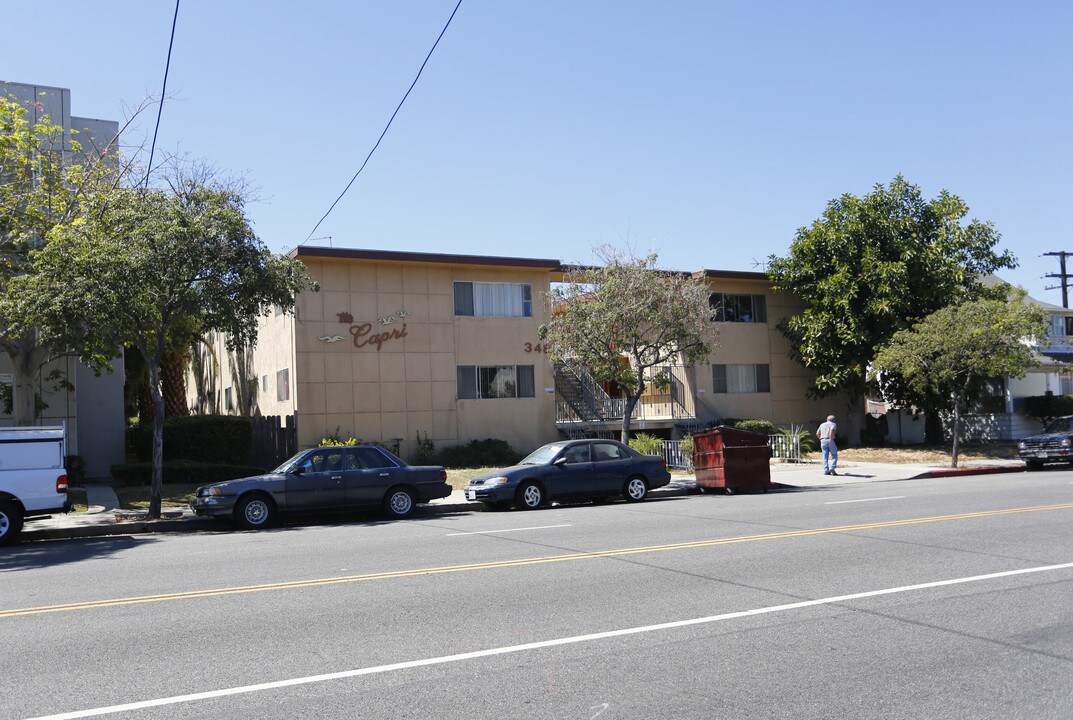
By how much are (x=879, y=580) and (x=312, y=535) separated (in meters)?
8.68

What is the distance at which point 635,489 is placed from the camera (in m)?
18.7

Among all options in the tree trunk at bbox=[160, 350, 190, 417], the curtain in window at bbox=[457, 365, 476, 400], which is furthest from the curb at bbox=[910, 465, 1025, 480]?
the tree trunk at bbox=[160, 350, 190, 417]

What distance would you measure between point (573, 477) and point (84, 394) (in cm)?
1479

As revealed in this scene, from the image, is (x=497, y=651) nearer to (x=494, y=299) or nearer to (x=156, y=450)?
(x=156, y=450)

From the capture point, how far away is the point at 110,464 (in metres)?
24.7

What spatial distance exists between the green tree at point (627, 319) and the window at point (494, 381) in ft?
17.2

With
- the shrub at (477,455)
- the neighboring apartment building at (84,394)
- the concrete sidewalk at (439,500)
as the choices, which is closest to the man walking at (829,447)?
the concrete sidewalk at (439,500)

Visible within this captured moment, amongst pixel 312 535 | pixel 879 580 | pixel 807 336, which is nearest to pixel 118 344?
pixel 312 535

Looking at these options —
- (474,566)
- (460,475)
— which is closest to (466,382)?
(460,475)

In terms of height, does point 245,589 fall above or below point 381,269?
below

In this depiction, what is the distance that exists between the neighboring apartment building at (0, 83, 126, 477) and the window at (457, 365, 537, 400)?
9743 mm

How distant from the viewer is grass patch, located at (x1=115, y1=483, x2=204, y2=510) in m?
18.4

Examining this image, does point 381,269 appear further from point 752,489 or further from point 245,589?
point 245,589

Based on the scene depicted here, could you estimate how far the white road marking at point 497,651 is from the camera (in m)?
5.41
